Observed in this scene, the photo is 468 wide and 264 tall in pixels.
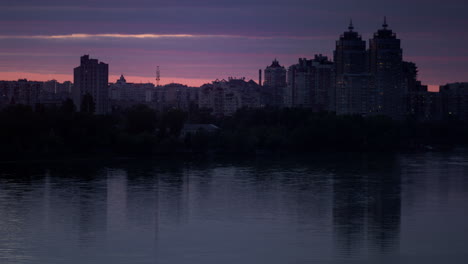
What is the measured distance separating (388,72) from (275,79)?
51.2ft

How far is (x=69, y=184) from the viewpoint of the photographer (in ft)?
44.8

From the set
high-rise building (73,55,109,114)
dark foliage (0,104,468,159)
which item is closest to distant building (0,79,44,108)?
high-rise building (73,55,109,114)

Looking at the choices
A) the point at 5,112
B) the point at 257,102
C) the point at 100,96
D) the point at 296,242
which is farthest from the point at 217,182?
the point at 257,102

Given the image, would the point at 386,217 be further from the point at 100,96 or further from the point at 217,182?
the point at 100,96

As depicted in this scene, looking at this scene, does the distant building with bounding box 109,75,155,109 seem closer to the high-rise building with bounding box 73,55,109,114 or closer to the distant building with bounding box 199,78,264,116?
the distant building with bounding box 199,78,264,116

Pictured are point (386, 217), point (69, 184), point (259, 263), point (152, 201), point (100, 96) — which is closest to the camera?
point (259, 263)

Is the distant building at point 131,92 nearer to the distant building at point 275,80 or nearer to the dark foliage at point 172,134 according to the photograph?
the distant building at point 275,80

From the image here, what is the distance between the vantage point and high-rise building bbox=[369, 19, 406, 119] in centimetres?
4631

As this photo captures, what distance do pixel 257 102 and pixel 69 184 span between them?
3857cm

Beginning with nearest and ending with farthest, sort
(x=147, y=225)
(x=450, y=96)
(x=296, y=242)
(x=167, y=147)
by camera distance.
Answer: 1. (x=296, y=242)
2. (x=147, y=225)
3. (x=167, y=147)
4. (x=450, y=96)

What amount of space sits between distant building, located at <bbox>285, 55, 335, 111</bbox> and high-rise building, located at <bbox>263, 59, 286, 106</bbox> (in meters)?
4.71

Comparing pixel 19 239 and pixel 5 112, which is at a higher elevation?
pixel 5 112

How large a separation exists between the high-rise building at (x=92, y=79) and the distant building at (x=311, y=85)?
42.2 feet

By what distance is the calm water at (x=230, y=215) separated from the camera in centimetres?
809
